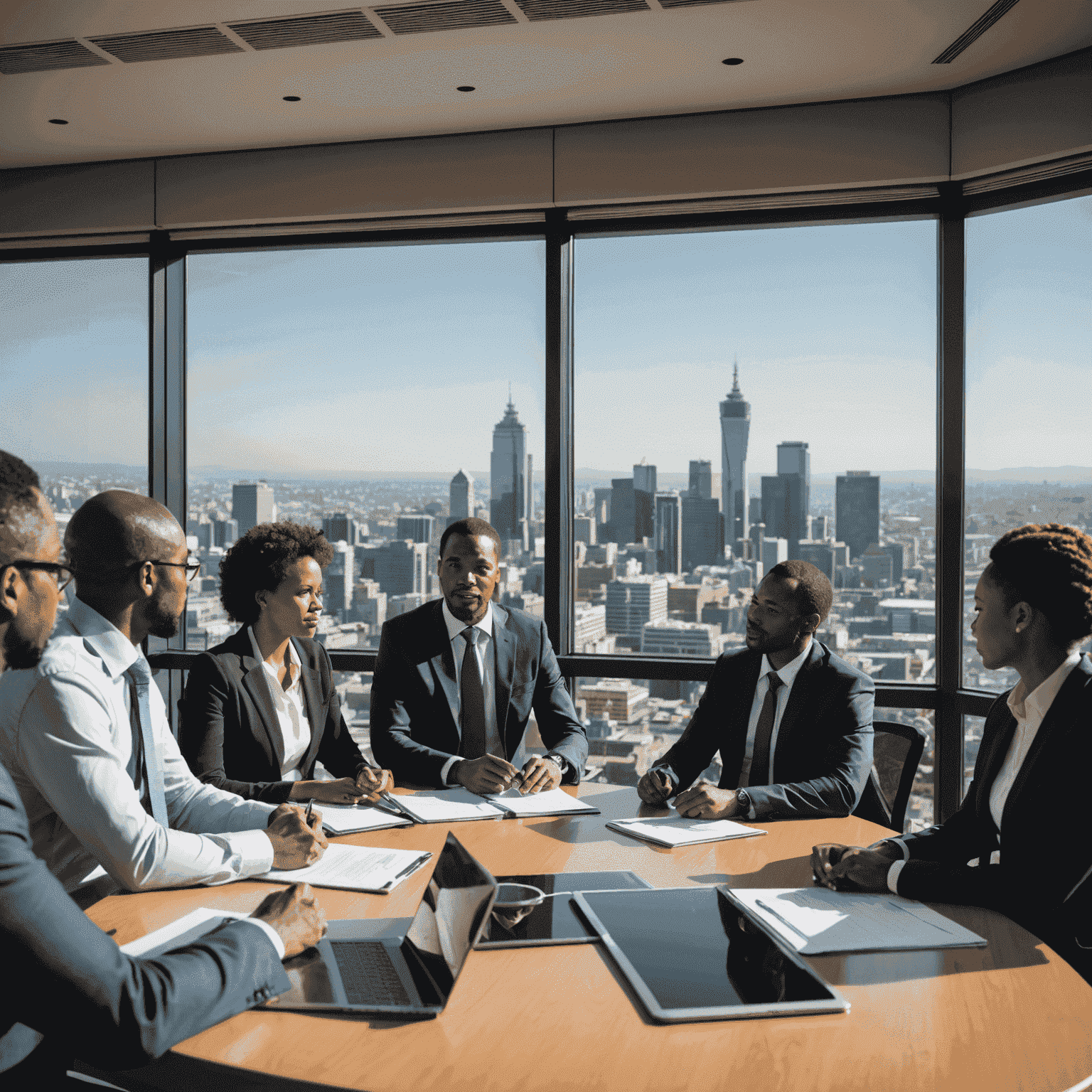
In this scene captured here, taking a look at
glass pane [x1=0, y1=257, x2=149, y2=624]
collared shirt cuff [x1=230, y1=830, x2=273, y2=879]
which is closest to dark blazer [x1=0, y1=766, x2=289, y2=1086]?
collared shirt cuff [x1=230, y1=830, x2=273, y2=879]

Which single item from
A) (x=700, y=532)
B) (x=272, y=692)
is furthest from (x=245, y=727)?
(x=700, y=532)

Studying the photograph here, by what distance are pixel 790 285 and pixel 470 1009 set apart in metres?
3.73

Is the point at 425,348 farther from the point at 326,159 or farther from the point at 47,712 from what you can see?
the point at 47,712

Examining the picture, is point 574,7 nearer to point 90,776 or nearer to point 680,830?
point 680,830

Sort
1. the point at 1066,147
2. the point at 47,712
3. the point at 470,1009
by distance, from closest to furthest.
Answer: the point at 470,1009 → the point at 47,712 → the point at 1066,147

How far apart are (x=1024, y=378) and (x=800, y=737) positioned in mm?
2131

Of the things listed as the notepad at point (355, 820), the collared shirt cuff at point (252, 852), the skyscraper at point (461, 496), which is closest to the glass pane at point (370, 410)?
the skyscraper at point (461, 496)

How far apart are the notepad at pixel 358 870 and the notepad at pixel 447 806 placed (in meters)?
0.28

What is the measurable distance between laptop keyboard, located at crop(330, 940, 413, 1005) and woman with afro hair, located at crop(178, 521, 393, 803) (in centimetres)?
101

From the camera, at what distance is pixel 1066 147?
3703mm

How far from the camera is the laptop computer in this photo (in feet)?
4.70

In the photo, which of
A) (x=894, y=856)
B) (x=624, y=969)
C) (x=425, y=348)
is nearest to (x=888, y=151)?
(x=425, y=348)

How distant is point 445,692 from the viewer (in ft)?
10.9

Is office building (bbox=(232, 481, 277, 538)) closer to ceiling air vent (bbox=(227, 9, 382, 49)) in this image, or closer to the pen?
ceiling air vent (bbox=(227, 9, 382, 49))
